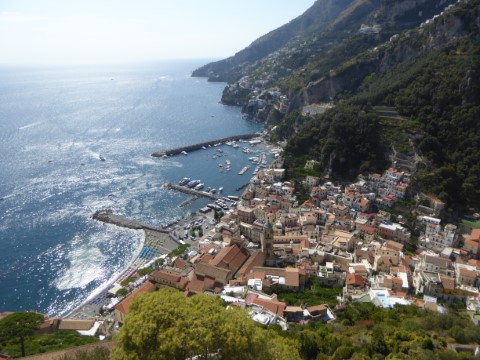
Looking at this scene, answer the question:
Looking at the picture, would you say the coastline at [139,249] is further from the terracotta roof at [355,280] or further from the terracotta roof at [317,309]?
the terracotta roof at [355,280]

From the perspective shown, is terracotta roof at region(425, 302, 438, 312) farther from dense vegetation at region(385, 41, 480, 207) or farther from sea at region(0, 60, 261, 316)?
sea at region(0, 60, 261, 316)

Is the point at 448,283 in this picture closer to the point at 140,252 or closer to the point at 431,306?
the point at 431,306

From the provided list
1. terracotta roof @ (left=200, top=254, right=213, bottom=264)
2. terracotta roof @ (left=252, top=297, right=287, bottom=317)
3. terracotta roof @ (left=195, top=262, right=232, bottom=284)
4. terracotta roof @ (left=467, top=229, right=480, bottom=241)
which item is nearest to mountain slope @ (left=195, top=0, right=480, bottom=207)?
terracotta roof @ (left=467, top=229, right=480, bottom=241)

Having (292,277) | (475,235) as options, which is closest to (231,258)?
(292,277)

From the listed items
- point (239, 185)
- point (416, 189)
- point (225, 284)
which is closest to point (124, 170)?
point (239, 185)

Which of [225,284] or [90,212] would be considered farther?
[90,212]

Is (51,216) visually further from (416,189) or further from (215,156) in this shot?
(416,189)
